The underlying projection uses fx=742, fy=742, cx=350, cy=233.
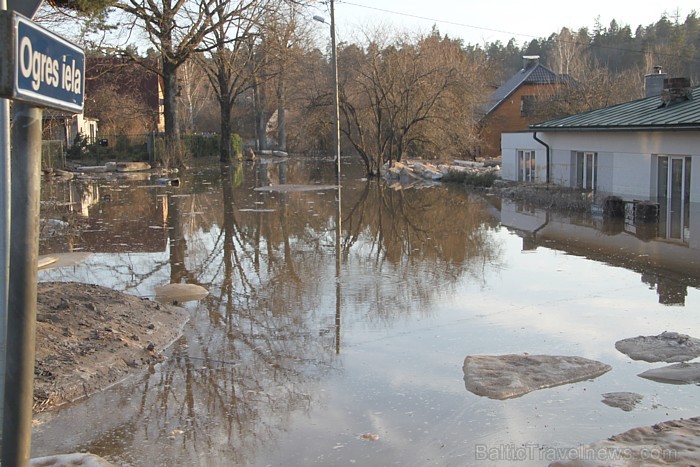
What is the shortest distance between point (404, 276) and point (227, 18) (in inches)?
1227

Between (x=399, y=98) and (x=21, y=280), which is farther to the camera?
(x=399, y=98)

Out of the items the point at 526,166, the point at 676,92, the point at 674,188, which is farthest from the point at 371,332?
the point at 526,166

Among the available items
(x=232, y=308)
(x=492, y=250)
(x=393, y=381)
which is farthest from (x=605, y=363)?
(x=492, y=250)

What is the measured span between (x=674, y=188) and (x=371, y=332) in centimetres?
1746

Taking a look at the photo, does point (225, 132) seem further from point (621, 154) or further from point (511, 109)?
point (621, 154)

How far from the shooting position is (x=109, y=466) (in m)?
5.46

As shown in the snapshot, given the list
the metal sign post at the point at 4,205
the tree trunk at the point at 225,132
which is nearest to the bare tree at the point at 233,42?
the tree trunk at the point at 225,132

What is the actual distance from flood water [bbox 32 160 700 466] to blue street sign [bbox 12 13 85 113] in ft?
10.8

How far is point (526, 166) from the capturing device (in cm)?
3344

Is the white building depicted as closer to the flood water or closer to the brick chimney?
the flood water

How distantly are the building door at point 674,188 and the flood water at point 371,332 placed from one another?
2.34 meters

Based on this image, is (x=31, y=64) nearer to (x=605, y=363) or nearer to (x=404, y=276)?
(x=605, y=363)

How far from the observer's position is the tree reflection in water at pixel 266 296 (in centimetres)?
631

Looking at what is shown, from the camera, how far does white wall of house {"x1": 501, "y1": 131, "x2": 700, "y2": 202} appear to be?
22.4m
